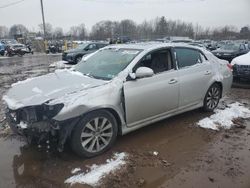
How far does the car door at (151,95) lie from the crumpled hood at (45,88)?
0.53 m

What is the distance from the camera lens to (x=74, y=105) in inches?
147

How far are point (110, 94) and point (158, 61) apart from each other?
1.40 m

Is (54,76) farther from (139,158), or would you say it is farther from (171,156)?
(171,156)

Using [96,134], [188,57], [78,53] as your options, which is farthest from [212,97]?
[78,53]

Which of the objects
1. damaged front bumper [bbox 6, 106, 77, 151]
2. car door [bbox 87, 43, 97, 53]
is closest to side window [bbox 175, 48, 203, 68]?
damaged front bumper [bbox 6, 106, 77, 151]

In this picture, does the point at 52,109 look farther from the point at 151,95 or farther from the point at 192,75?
the point at 192,75

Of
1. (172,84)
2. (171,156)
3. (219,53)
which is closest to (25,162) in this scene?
(171,156)

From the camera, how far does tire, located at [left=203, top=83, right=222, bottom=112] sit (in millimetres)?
6086

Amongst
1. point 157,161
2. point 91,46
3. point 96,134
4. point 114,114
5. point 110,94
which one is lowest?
point 157,161

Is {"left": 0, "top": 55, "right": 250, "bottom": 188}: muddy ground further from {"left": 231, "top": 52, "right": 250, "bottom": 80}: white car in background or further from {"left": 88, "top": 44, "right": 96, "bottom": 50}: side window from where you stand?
{"left": 88, "top": 44, "right": 96, "bottom": 50}: side window

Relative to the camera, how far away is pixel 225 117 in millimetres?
5969

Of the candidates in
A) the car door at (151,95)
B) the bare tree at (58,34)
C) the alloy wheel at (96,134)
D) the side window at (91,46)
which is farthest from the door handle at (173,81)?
the bare tree at (58,34)

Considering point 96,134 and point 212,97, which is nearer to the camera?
point 96,134

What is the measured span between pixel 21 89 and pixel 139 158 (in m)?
2.14
